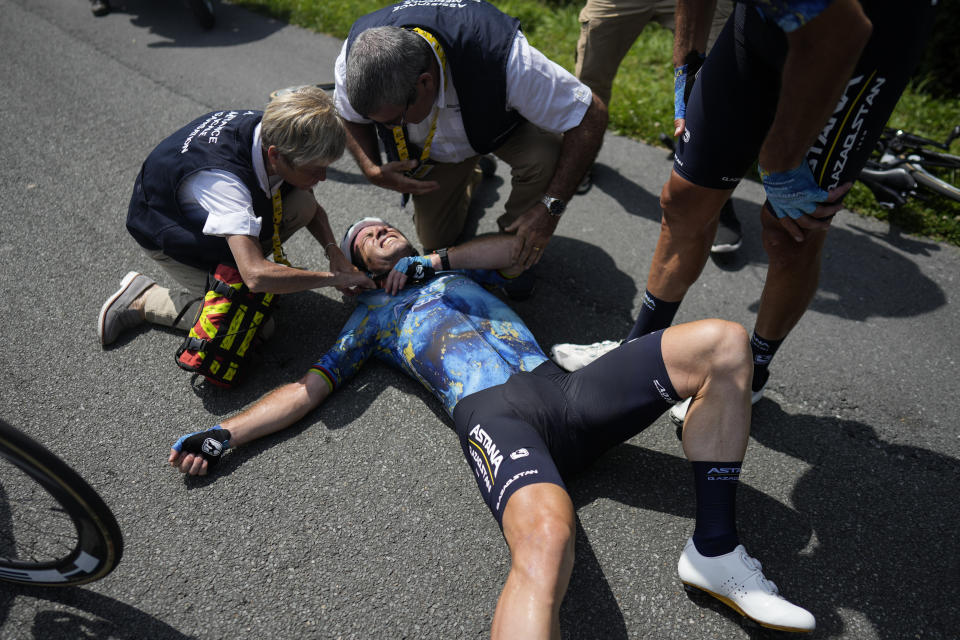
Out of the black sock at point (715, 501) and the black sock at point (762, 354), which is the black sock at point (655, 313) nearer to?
the black sock at point (762, 354)

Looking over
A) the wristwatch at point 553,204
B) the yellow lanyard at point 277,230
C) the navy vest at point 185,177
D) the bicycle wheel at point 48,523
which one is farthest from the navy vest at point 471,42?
the bicycle wheel at point 48,523

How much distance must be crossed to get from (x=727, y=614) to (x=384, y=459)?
1372mm

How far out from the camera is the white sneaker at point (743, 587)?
6.02 ft

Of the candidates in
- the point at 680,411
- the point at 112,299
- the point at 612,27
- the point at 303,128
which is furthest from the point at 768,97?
the point at 112,299

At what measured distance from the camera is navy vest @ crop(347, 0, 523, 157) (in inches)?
107

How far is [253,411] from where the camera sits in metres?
2.56

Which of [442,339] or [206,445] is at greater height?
[442,339]

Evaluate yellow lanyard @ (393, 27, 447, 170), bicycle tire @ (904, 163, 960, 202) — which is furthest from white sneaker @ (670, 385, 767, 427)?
bicycle tire @ (904, 163, 960, 202)

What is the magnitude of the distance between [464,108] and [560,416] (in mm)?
1528

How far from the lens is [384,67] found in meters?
2.43

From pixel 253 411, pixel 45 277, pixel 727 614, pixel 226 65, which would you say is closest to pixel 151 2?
pixel 226 65

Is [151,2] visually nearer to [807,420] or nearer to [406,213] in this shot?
[406,213]

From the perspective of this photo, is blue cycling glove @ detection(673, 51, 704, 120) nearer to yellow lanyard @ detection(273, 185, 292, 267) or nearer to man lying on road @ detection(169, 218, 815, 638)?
man lying on road @ detection(169, 218, 815, 638)

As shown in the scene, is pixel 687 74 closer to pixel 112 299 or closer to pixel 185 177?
pixel 185 177
